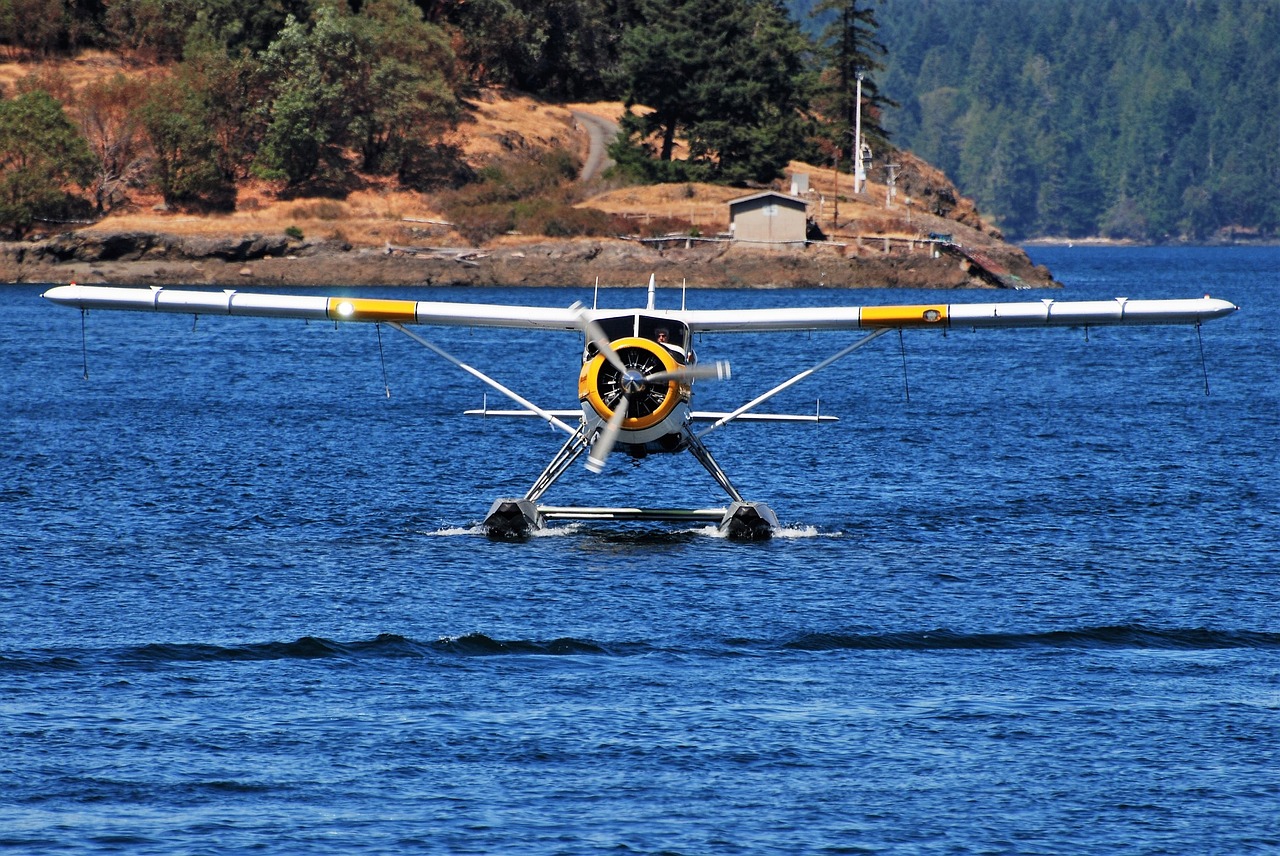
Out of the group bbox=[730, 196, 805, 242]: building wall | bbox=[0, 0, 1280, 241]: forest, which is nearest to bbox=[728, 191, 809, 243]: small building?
bbox=[730, 196, 805, 242]: building wall

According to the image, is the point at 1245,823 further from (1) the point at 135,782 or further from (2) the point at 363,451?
(2) the point at 363,451

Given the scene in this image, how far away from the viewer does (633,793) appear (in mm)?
14594

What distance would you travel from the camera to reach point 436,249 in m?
94.6

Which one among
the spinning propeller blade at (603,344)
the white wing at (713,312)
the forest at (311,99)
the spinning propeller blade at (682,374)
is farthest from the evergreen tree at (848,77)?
the spinning propeller blade at (682,374)

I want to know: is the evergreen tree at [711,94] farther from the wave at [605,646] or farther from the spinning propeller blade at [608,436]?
the wave at [605,646]

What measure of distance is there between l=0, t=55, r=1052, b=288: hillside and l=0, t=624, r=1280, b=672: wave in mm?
71440

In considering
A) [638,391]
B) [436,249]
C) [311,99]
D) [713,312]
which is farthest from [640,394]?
[311,99]

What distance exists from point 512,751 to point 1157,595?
31.8 ft

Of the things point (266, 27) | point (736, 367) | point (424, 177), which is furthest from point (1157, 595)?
point (266, 27)

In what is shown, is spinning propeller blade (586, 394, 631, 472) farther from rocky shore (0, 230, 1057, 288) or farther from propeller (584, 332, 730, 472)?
rocky shore (0, 230, 1057, 288)

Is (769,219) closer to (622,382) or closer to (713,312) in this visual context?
(713,312)

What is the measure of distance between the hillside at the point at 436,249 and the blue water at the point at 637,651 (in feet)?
177

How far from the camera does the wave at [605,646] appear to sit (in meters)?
18.1

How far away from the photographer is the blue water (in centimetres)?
1416
